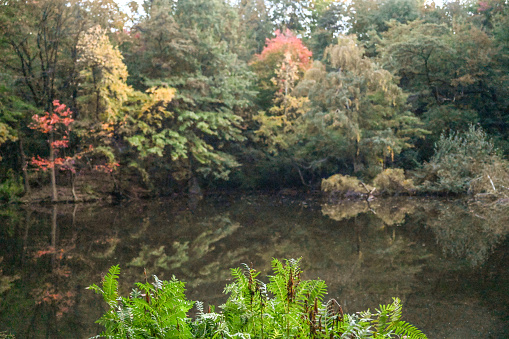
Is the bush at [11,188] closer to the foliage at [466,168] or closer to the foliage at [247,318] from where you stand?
the foliage at [466,168]

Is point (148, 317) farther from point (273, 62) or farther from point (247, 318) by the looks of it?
point (273, 62)

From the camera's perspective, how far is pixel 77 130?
1708 cm

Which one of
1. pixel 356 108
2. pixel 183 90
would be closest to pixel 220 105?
pixel 183 90

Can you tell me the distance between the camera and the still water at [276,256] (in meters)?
4.39

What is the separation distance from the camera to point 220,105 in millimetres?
22328

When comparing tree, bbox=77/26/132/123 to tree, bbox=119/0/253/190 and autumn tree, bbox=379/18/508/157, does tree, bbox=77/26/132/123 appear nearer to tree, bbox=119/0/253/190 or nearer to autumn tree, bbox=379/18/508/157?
tree, bbox=119/0/253/190

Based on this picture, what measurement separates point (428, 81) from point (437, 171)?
255 inches

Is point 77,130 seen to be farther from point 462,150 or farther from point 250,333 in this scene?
point 250,333

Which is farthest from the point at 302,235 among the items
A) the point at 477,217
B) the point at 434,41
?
the point at 434,41

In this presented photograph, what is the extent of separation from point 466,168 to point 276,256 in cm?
1238

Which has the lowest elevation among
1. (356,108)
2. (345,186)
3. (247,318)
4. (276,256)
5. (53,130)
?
(345,186)

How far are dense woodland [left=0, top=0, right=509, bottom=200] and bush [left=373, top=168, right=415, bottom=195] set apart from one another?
0.08 meters

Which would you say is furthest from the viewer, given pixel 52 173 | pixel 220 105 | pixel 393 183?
pixel 220 105

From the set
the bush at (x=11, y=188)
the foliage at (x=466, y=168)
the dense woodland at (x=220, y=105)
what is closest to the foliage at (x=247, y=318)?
the dense woodland at (x=220, y=105)
